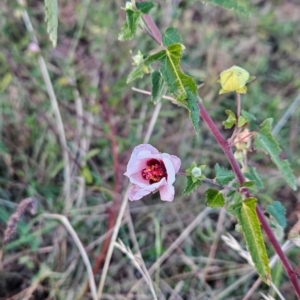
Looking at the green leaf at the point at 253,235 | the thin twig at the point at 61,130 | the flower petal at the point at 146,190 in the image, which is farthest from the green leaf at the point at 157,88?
the thin twig at the point at 61,130

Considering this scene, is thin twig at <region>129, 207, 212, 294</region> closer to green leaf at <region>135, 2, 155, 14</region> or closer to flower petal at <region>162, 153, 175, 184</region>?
flower petal at <region>162, 153, 175, 184</region>

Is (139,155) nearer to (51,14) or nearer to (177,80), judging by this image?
(177,80)

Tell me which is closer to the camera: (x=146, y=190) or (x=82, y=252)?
(x=146, y=190)

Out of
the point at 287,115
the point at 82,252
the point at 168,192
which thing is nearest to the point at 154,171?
the point at 168,192

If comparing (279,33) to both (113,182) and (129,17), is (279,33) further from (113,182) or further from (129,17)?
(129,17)

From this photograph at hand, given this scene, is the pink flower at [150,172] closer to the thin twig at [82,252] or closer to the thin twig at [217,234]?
the thin twig at [82,252]

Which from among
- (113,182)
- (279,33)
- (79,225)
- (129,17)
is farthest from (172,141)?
(129,17)

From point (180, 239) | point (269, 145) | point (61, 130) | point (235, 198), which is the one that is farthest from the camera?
point (61, 130)
